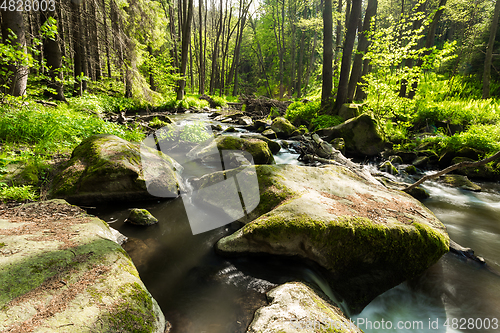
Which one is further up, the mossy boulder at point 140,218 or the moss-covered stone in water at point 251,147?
the moss-covered stone in water at point 251,147

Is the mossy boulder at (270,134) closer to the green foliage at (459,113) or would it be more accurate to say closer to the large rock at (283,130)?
the large rock at (283,130)

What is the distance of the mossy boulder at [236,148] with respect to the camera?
703 centimetres

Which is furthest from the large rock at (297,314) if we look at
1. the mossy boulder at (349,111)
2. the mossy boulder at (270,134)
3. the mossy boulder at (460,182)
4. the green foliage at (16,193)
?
the mossy boulder at (349,111)

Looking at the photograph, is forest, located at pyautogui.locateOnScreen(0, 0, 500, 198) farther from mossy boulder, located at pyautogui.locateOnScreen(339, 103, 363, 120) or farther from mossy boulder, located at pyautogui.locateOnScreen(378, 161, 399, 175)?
mossy boulder, located at pyautogui.locateOnScreen(378, 161, 399, 175)

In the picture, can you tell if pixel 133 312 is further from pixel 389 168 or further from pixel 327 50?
pixel 327 50

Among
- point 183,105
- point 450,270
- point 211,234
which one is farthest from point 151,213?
point 183,105

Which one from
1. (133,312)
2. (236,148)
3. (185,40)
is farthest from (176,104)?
(133,312)

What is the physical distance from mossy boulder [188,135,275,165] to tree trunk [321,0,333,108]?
742cm

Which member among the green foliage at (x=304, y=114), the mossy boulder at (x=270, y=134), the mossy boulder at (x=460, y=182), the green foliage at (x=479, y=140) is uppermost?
the green foliage at (x=304, y=114)

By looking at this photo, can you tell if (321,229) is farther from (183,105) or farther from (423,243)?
(183,105)

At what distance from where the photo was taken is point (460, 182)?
673 cm

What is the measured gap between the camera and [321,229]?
290 cm

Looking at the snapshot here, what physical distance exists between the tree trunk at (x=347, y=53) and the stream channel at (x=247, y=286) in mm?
9140

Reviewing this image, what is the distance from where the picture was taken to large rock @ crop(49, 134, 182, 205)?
4.12 metres
